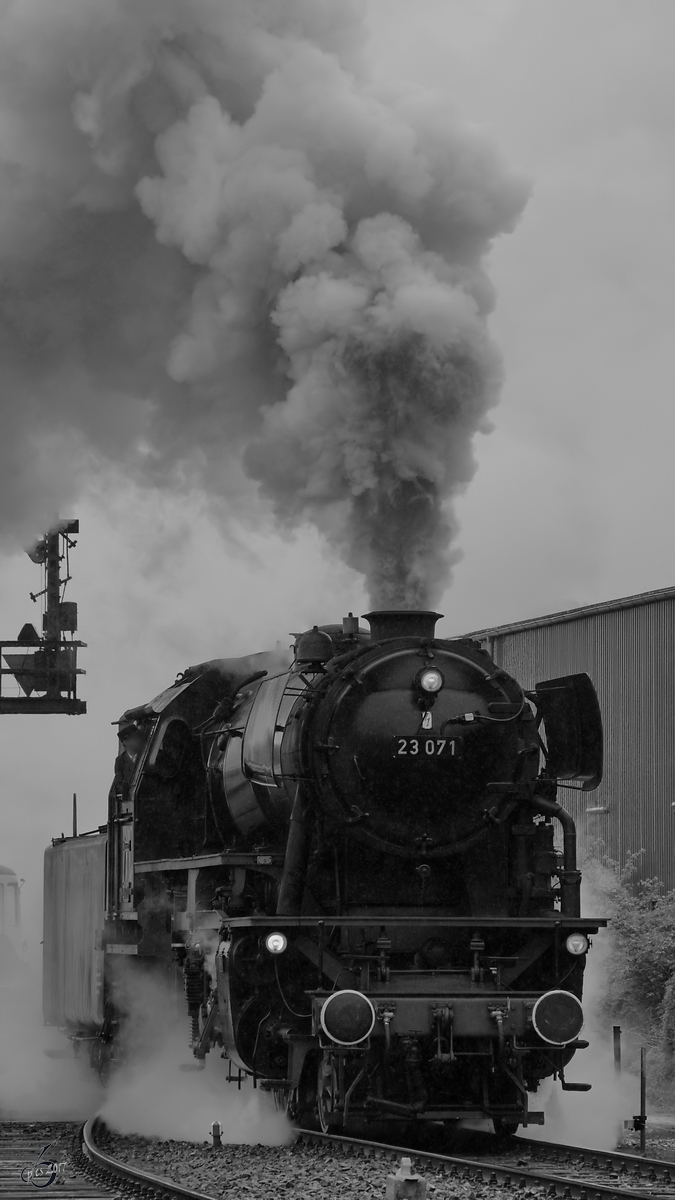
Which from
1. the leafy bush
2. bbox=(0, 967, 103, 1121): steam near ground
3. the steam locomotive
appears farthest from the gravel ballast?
the leafy bush

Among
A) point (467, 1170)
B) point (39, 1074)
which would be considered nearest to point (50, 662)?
point (39, 1074)

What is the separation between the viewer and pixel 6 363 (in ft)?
50.7

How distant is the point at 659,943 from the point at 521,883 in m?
9.95

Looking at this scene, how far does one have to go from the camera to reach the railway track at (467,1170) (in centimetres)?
862

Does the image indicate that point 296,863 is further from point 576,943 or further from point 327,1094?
point 576,943

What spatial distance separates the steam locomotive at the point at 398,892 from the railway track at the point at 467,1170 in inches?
8.9

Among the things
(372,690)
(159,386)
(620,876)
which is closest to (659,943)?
(620,876)

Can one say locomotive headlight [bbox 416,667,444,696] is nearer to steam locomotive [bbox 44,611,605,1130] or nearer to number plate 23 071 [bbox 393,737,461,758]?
steam locomotive [bbox 44,611,605,1130]

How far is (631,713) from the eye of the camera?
22891mm

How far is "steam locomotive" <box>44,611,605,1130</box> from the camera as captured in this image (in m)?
9.85

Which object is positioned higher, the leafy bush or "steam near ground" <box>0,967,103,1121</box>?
the leafy bush

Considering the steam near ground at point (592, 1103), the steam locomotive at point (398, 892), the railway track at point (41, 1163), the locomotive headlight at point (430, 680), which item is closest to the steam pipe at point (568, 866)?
the steam locomotive at point (398, 892)

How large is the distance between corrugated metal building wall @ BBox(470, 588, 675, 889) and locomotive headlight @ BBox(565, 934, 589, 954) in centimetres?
1161

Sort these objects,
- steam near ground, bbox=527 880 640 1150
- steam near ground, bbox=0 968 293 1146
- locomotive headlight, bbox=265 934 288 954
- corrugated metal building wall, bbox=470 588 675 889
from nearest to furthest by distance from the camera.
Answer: locomotive headlight, bbox=265 934 288 954 → steam near ground, bbox=0 968 293 1146 → steam near ground, bbox=527 880 640 1150 → corrugated metal building wall, bbox=470 588 675 889
